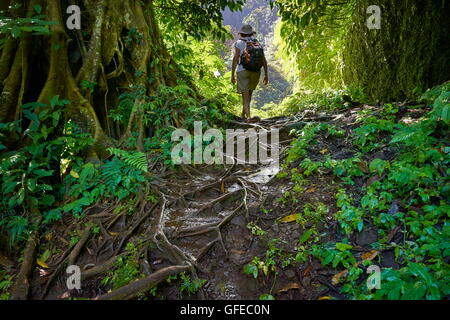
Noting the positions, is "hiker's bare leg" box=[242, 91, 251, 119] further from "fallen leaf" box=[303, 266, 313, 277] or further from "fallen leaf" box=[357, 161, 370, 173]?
"fallen leaf" box=[303, 266, 313, 277]

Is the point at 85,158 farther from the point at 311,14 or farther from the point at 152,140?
the point at 311,14

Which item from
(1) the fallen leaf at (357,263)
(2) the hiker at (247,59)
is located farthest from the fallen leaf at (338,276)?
(2) the hiker at (247,59)

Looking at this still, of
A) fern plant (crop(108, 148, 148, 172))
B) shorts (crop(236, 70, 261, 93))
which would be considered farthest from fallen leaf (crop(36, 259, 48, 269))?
shorts (crop(236, 70, 261, 93))

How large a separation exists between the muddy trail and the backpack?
8.18ft

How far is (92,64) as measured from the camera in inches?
169

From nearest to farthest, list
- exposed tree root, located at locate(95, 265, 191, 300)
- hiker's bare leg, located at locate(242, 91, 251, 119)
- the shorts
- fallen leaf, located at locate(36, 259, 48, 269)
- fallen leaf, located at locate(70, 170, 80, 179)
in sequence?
exposed tree root, located at locate(95, 265, 191, 300) → fallen leaf, located at locate(36, 259, 48, 269) → fallen leaf, located at locate(70, 170, 80, 179) → the shorts → hiker's bare leg, located at locate(242, 91, 251, 119)

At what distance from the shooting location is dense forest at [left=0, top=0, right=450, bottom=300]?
7.10 feet

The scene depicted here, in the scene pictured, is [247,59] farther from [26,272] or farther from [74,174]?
[26,272]

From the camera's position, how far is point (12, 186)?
283cm

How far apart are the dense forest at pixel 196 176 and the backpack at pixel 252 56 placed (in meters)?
0.77

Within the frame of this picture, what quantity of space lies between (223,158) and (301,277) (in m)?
2.30
